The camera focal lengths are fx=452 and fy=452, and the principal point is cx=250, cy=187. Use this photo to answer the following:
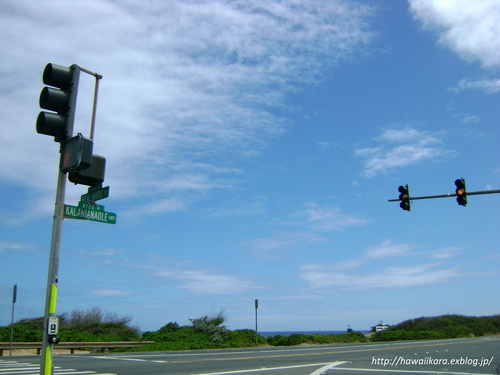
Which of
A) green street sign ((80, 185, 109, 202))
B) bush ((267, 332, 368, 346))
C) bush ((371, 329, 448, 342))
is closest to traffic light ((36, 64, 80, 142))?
green street sign ((80, 185, 109, 202))

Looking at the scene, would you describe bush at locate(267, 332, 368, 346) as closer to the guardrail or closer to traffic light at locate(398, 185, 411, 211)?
the guardrail

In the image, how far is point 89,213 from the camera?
710cm

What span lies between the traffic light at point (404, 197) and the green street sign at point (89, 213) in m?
12.7

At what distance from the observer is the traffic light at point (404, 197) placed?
56.5 ft

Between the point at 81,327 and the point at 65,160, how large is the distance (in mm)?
30180

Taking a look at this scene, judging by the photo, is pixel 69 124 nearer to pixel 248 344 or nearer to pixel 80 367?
pixel 80 367

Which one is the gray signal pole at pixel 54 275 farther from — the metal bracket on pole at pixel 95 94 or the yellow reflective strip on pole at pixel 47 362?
the metal bracket on pole at pixel 95 94

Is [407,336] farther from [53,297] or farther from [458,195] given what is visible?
[53,297]

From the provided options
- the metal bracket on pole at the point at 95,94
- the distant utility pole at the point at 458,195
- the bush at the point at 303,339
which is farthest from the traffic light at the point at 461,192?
the bush at the point at 303,339

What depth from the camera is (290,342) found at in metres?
37.5

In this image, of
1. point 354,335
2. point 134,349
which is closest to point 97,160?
point 134,349

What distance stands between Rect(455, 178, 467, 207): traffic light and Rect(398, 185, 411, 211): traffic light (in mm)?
1752

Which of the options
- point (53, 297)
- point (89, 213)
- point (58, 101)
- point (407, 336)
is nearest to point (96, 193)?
point (89, 213)

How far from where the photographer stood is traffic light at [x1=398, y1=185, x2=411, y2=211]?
679 inches
